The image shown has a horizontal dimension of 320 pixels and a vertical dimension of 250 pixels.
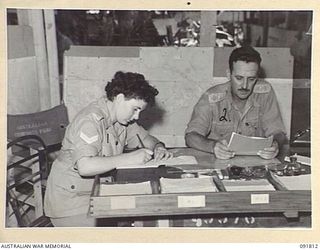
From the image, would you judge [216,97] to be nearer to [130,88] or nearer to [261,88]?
[261,88]

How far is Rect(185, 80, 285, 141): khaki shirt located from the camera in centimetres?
100

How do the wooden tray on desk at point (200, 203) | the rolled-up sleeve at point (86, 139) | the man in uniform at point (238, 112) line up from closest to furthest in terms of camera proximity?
the wooden tray on desk at point (200, 203)
the rolled-up sleeve at point (86, 139)
the man in uniform at point (238, 112)

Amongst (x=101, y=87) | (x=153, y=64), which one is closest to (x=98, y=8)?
(x=101, y=87)

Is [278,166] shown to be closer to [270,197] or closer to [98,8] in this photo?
[270,197]

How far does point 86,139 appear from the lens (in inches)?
34.8

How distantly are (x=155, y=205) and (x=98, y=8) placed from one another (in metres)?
0.31

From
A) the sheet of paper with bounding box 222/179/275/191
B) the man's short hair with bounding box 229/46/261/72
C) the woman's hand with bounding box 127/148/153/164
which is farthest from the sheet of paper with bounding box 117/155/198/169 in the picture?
the man's short hair with bounding box 229/46/261/72

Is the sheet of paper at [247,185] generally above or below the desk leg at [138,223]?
above

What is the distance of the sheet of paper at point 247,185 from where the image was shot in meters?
0.81

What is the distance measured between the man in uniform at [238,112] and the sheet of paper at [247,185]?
0.36ft

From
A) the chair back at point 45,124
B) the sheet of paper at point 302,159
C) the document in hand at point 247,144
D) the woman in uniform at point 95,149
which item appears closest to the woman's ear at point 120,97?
the woman in uniform at point 95,149

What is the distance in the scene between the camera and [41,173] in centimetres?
98

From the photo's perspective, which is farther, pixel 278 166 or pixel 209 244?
pixel 278 166

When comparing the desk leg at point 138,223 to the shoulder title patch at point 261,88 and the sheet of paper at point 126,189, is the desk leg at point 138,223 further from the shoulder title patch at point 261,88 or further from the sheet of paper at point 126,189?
the shoulder title patch at point 261,88
